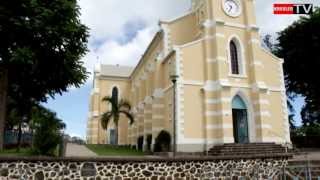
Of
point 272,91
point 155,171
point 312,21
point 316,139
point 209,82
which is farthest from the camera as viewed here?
point 316,139

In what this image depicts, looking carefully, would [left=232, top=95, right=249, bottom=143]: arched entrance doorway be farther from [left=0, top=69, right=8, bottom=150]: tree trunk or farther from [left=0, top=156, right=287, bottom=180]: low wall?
[left=0, top=69, right=8, bottom=150]: tree trunk

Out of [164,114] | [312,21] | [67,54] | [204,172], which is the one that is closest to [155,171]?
[204,172]

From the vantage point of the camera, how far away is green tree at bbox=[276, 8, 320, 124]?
31953mm

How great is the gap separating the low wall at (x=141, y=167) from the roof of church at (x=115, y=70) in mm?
40960

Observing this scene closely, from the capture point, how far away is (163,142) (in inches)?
954

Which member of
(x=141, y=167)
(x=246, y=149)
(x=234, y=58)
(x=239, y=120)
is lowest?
(x=141, y=167)

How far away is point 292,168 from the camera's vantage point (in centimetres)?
1234

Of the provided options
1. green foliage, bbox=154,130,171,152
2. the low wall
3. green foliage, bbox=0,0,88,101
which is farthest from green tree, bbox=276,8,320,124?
green foliage, bbox=0,0,88,101

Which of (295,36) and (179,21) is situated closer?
(179,21)

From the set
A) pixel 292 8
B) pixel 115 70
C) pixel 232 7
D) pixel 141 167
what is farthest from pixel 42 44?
pixel 115 70

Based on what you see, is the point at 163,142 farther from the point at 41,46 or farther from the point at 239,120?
the point at 41,46

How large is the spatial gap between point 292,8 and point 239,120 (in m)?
14.9

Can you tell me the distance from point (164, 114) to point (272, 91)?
9.32m

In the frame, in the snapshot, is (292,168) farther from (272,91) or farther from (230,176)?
(272,91)
